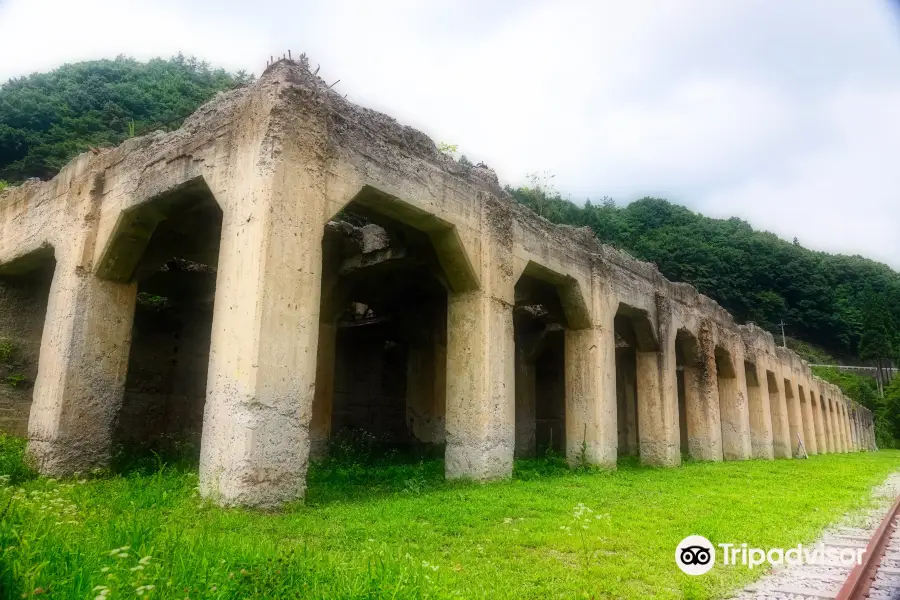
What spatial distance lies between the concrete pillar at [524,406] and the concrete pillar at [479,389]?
7.03 meters

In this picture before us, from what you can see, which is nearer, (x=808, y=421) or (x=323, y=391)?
(x=323, y=391)

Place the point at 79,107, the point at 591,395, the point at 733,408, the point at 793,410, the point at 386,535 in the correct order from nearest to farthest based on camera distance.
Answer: the point at 386,535, the point at 591,395, the point at 733,408, the point at 793,410, the point at 79,107

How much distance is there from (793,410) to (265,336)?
85.0ft

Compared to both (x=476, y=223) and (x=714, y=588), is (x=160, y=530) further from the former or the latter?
(x=476, y=223)

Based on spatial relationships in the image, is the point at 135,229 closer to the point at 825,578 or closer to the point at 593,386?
the point at 593,386

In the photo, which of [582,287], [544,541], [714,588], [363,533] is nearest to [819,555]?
[714,588]

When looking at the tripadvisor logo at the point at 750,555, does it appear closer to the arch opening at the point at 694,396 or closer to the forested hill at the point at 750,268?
the arch opening at the point at 694,396

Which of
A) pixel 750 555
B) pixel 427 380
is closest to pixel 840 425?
pixel 427 380

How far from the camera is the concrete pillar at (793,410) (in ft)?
85.2

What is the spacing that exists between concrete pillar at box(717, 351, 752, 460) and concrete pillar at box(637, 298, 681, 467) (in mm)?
5122

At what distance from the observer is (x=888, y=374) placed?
56.2 metres

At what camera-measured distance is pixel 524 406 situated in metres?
16.8

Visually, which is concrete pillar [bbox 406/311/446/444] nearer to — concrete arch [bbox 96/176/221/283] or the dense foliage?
concrete arch [bbox 96/176/221/283]

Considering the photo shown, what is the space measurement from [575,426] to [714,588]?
786 cm
